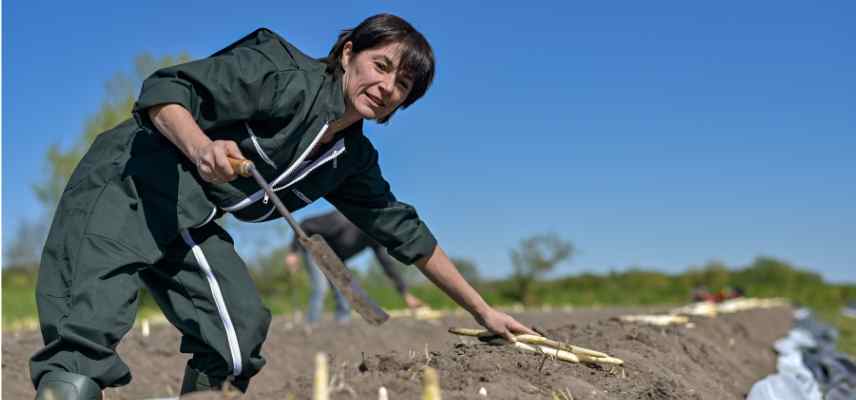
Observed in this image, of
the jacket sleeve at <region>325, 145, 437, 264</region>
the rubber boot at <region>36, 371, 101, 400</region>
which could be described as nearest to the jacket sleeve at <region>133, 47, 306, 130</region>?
the jacket sleeve at <region>325, 145, 437, 264</region>

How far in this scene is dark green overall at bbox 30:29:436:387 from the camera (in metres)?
2.55

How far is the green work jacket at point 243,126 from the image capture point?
2551 millimetres

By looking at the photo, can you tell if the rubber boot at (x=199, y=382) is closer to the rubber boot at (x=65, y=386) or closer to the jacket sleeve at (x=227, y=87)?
the rubber boot at (x=65, y=386)

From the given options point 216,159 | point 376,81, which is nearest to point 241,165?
point 216,159

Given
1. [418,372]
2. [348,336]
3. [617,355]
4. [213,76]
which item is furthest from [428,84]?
[348,336]

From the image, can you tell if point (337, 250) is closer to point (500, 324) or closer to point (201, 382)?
point (500, 324)

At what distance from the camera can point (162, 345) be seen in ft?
20.5

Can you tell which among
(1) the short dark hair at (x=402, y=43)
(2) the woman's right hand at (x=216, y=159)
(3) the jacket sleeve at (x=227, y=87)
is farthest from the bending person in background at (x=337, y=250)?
(2) the woman's right hand at (x=216, y=159)

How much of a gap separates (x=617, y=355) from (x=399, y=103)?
4.80 ft

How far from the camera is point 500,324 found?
3.29 metres

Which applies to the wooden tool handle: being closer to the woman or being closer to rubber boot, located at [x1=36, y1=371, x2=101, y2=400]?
the woman

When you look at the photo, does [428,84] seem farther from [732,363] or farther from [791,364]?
[791,364]

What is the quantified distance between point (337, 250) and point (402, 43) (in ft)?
18.9

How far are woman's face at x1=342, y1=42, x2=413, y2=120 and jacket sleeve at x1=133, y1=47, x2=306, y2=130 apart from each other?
17cm
